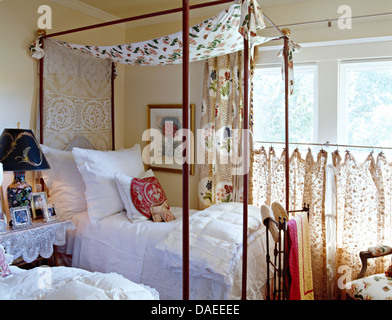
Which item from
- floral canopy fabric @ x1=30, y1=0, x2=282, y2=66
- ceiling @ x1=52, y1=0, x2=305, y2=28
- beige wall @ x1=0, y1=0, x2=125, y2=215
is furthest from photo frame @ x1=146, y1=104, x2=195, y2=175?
beige wall @ x1=0, y1=0, x2=125, y2=215

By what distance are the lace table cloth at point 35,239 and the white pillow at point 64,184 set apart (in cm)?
29

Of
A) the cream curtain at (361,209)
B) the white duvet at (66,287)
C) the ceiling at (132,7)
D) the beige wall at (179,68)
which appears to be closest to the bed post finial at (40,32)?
the ceiling at (132,7)

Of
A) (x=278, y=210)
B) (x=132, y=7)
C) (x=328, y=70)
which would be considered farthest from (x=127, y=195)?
(x=328, y=70)

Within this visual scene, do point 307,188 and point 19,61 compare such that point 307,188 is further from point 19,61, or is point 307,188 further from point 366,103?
point 19,61

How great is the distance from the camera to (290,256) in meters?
2.08

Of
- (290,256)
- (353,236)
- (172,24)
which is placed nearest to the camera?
(290,256)

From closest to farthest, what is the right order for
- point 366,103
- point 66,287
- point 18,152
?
point 66,287 < point 18,152 < point 366,103

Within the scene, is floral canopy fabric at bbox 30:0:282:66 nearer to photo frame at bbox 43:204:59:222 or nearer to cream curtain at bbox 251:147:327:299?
cream curtain at bbox 251:147:327:299

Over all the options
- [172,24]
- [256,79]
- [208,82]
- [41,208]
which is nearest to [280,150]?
[256,79]

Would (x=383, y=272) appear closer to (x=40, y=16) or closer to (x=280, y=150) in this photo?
(x=280, y=150)

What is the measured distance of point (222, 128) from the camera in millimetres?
3295

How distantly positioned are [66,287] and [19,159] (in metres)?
1.37

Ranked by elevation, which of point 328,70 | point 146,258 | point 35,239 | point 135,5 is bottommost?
point 146,258
